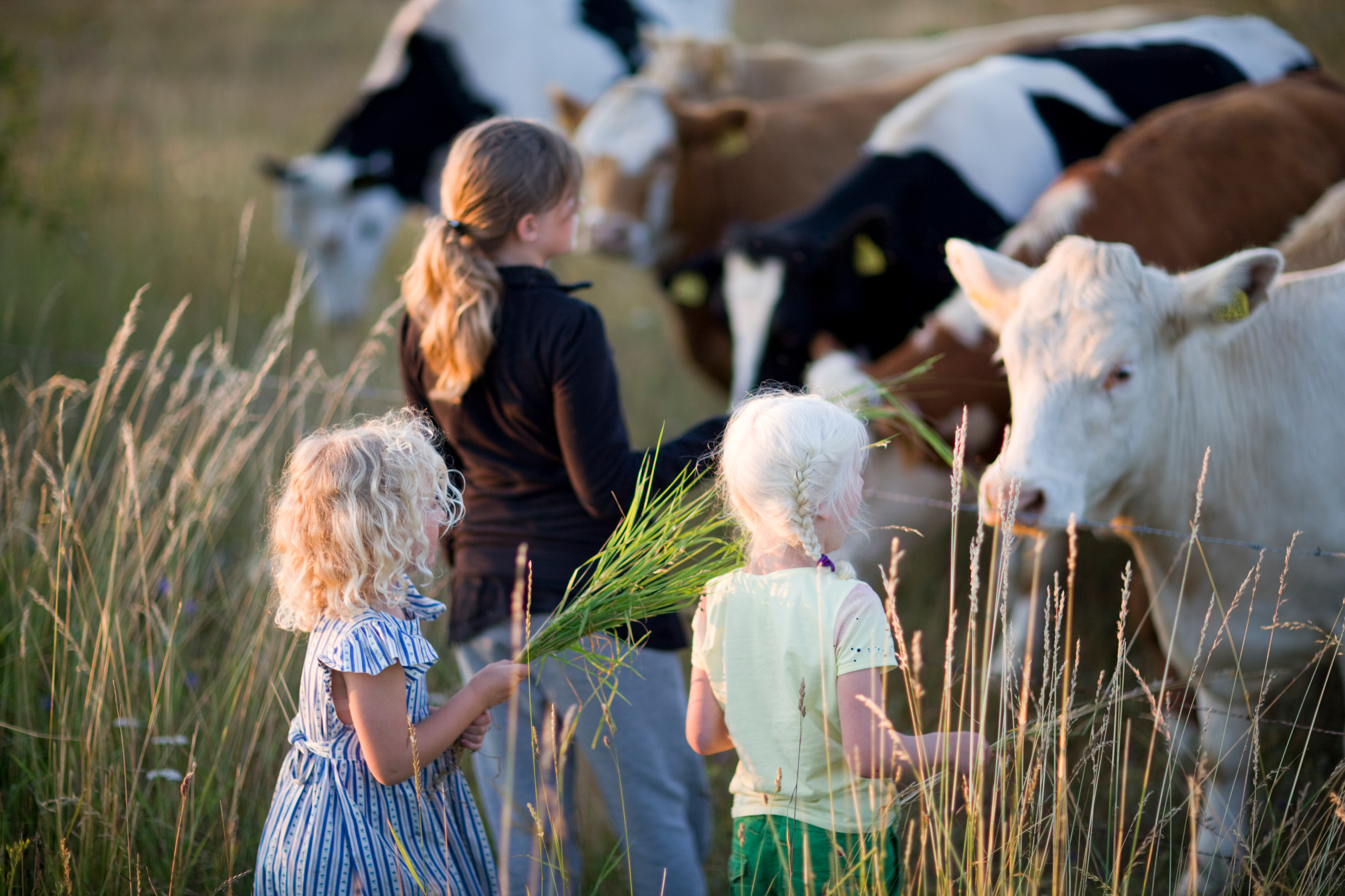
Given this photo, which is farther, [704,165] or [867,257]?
[704,165]

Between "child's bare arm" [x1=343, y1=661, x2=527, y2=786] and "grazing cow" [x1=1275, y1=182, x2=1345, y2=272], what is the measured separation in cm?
261

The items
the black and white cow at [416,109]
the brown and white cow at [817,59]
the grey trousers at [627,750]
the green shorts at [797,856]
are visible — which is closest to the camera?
the green shorts at [797,856]

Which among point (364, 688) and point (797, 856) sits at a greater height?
point (364, 688)

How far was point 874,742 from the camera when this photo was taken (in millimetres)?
1577

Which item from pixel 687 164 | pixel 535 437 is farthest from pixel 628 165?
pixel 535 437

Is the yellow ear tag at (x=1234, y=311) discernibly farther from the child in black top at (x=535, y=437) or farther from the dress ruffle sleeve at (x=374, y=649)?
the dress ruffle sleeve at (x=374, y=649)

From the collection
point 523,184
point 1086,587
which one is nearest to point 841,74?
point 1086,587

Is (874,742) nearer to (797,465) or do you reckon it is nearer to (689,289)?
(797,465)

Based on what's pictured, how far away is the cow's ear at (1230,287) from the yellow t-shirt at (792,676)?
50.9 inches

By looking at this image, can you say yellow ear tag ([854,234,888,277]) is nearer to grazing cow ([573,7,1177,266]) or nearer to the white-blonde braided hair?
grazing cow ([573,7,1177,266])

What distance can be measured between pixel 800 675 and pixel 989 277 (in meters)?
1.38

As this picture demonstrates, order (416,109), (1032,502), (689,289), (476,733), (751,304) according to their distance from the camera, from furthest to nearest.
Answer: (416,109) < (689,289) < (751,304) < (1032,502) < (476,733)

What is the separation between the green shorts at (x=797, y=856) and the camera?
1.69 metres

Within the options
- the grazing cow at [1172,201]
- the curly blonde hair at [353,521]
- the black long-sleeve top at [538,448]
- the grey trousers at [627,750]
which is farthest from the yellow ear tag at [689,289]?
the curly blonde hair at [353,521]
